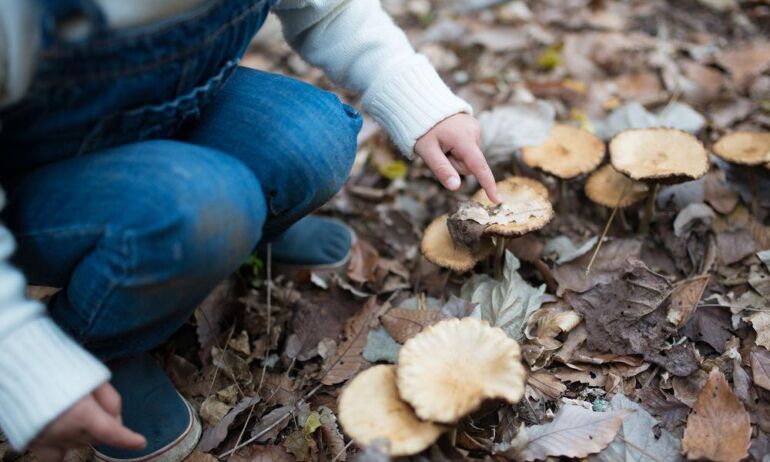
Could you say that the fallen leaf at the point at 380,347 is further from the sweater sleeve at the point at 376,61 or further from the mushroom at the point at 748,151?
the mushroom at the point at 748,151

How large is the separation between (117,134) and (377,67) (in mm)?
641

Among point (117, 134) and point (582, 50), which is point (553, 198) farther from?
point (117, 134)

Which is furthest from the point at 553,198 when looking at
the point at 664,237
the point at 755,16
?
the point at 755,16

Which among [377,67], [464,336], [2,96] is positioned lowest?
[464,336]

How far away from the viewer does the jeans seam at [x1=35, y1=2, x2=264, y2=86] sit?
1.04 metres

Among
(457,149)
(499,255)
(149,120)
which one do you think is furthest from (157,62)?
(499,255)

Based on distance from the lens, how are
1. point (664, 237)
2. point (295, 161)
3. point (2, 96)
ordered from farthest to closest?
point (664, 237), point (295, 161), point (2, 96)

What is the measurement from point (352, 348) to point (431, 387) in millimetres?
468

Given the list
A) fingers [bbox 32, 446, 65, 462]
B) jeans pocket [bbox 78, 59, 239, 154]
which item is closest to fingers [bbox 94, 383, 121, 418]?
fingers [bbox 32, 446, 65, 462]

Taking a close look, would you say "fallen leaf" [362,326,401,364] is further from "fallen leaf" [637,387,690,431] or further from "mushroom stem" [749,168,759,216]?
"mushroom stem" [749,168,759,216]

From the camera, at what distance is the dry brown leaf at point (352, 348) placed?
5.00ft

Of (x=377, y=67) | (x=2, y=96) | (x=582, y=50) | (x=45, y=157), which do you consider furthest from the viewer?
(x=582, y=50)

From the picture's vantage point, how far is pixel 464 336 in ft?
4.09

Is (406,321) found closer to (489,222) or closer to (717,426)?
(489,222)
